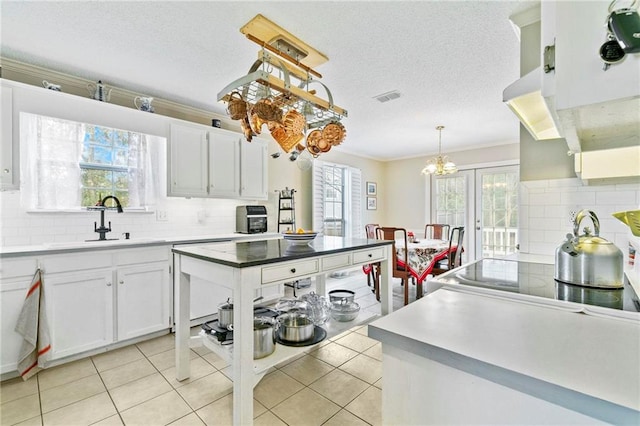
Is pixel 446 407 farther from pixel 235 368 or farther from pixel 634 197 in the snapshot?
pixel 634 197

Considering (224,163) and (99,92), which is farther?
(224,163)

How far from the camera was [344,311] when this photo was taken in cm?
232

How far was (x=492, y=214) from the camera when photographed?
5395mm

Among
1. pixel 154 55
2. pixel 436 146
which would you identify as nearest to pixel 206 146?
pixel 154 55

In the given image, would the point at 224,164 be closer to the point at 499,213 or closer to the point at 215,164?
the point at 215,164

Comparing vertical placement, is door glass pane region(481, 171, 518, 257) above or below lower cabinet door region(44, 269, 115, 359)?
above

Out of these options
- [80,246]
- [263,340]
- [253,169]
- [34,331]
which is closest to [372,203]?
[253,169]

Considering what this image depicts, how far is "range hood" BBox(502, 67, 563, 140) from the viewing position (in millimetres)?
1083

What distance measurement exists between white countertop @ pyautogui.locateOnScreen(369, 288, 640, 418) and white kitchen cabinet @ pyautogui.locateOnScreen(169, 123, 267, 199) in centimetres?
295

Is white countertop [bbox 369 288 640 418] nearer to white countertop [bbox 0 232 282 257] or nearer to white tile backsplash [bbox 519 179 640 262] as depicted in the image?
white tile backsplash [bbox 519 179 640 262]

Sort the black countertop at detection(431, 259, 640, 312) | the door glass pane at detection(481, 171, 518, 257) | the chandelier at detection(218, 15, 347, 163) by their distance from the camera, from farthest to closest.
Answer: the door glass pane at detection(481, 171, 518, 257)
the chandelier at detection(218, 15, 347, 163)
the black countertop at detection(431, 259, 640, 312)

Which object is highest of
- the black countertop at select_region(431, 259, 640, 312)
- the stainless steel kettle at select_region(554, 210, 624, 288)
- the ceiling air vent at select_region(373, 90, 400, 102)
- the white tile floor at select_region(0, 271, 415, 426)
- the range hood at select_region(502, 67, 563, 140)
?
the ceiling air vent at select_region(373, 90, 400, 102)

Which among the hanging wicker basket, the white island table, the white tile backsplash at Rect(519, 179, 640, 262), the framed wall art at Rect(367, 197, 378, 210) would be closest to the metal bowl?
the white island table

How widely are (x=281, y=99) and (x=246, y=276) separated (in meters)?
1.12
